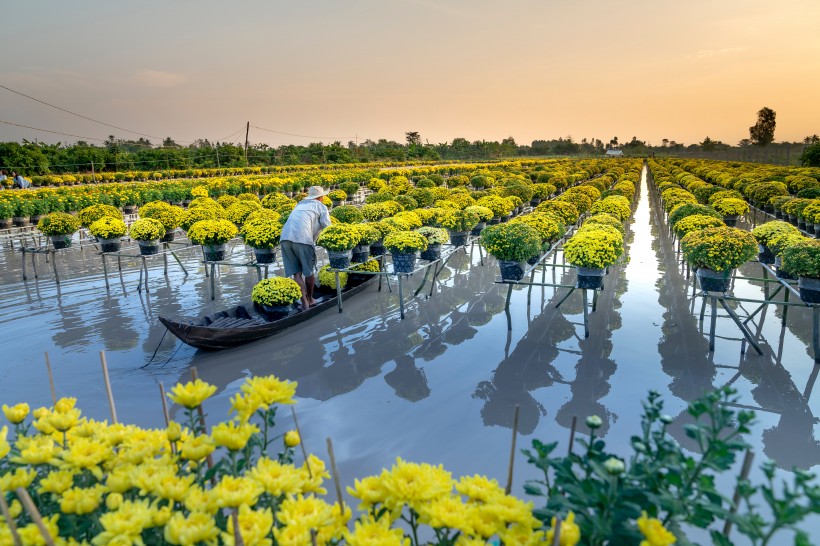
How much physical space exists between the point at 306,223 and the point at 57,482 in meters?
6.77

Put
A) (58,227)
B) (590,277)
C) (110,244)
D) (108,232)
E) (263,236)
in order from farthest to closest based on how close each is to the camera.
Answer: (58,227)
(110,244)
(108,232)
(263,236)
(590,277)

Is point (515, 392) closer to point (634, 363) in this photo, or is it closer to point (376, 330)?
point (634, 363)

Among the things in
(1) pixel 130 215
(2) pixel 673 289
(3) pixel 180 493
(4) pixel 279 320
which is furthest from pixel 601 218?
(1) pixel 130 215

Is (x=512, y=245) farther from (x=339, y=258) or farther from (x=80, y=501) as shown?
(x=80, y=501)

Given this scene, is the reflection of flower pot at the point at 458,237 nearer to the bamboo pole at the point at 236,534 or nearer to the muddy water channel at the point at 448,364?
the muddy water channel at the point at 448,364

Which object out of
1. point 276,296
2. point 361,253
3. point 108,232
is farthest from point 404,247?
point 108,232

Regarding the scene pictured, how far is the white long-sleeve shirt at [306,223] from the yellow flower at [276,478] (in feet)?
22.1

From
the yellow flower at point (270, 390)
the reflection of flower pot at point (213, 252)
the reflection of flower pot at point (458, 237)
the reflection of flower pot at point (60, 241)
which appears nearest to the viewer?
the yellow flower at point (270, 390)

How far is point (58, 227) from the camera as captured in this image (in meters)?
10.7

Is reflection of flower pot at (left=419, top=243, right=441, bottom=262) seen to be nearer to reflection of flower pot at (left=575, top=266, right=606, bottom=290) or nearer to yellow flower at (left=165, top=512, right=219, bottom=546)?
reflection of flower pot at (left=575, top=266, right=606, bottom=290)

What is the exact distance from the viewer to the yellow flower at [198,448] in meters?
1.70

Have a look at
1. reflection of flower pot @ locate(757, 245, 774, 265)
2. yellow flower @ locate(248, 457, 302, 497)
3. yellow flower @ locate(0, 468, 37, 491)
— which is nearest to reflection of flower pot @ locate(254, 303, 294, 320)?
yellow flower @ locate(0, 468, 37, 491)

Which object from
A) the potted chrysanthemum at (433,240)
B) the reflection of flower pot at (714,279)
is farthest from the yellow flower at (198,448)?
the potted chrysanthemum at (433,240)

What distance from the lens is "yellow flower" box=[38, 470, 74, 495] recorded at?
1.66 metres
